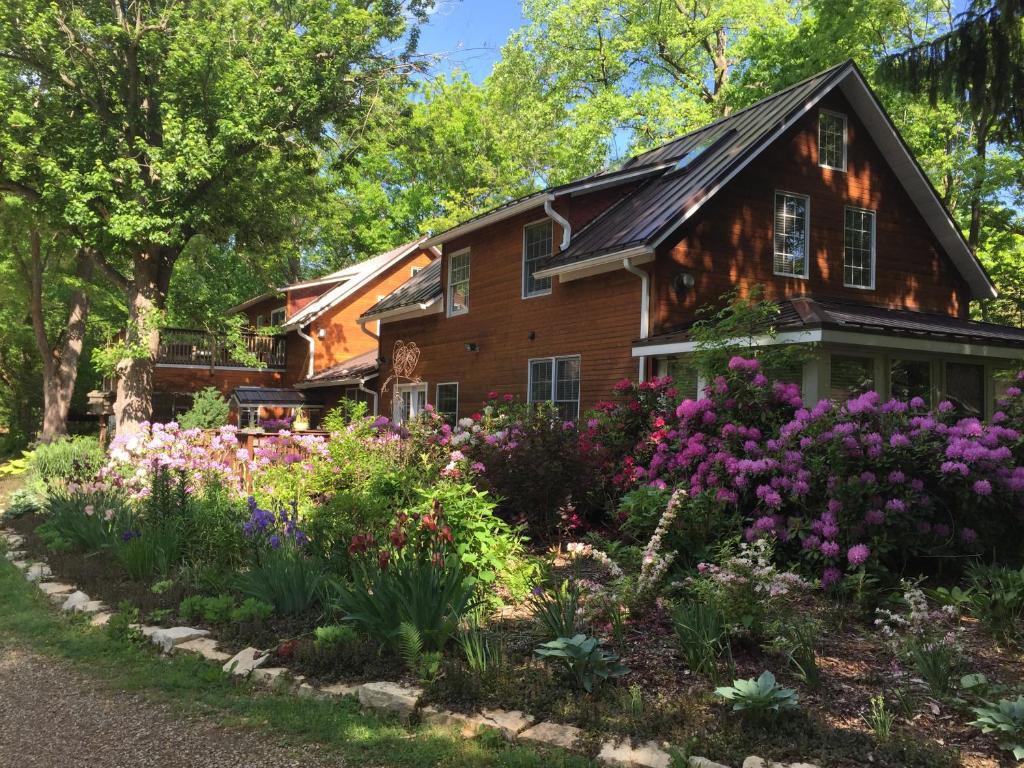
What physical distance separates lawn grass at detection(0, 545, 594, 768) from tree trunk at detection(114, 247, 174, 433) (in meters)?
11.9

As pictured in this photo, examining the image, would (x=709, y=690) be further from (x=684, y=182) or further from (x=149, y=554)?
(x=684, y=182)

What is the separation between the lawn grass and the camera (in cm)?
336

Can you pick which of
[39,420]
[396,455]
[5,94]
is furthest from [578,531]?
[39,420]

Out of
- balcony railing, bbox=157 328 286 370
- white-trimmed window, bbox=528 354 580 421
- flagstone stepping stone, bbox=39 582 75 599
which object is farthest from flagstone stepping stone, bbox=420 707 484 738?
balcony railing, bbox=157 328 286 370

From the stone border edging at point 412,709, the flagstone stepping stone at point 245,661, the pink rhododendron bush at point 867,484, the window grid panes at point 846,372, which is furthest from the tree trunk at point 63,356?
the pink rhododendron bush at point 867,484

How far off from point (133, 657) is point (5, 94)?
14.3m

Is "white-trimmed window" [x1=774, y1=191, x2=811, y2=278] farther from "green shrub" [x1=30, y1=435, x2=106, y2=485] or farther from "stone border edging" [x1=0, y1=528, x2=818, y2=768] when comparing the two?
"green shrub" [x1=30, y1=435, x2=106, y2=485]

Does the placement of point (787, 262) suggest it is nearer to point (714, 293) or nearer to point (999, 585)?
point (714, 293)

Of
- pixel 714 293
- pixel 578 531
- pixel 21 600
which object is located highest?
pixel 714 293

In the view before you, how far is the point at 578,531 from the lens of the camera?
8289mm

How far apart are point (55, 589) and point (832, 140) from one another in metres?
13.7

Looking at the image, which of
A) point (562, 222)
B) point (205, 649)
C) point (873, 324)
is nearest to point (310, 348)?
point (562, 222)

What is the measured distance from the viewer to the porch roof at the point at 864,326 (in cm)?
931

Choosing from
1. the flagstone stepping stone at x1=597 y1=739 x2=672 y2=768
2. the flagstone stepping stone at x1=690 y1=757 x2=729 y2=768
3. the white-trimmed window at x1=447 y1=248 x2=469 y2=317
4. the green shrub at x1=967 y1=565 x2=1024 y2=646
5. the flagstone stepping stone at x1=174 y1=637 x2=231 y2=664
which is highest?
the white-trimmed window at x1=447 y1=248 x2=469 y2=317
